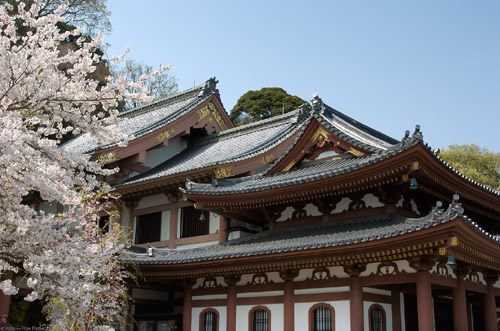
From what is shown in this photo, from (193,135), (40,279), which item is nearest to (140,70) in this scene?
(193,135)

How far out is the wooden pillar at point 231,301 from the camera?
1409 centimetres

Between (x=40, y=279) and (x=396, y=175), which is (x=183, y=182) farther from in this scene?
(x=40, y=279)

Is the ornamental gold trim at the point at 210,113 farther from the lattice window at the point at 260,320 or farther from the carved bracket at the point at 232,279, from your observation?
the lattice window at the point at 260,320

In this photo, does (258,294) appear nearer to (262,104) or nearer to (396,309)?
(396,309)

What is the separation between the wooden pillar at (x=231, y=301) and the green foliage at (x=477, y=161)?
24555mm

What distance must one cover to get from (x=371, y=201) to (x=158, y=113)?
13.2 metres

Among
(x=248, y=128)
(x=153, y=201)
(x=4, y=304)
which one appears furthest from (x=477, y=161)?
(x=4, y=304)

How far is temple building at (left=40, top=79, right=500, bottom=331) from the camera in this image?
450 inches

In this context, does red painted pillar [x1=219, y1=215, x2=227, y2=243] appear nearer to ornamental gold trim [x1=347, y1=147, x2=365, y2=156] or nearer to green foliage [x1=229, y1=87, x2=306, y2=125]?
ornamental gold trim [x1=347, y1=147, x2=365, y2=156]

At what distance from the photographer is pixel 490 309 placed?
44.1ft

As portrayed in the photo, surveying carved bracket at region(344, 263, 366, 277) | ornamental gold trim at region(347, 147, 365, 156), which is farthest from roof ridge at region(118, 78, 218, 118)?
carved bracket at region(344, 263, 366, 277)

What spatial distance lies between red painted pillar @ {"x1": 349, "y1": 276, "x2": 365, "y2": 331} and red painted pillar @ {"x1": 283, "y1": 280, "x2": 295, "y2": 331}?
1.59 m

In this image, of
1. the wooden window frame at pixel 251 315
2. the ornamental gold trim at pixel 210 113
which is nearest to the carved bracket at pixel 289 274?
the wooden window frame at pixel 251 315

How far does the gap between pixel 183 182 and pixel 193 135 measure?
19.1 ft
